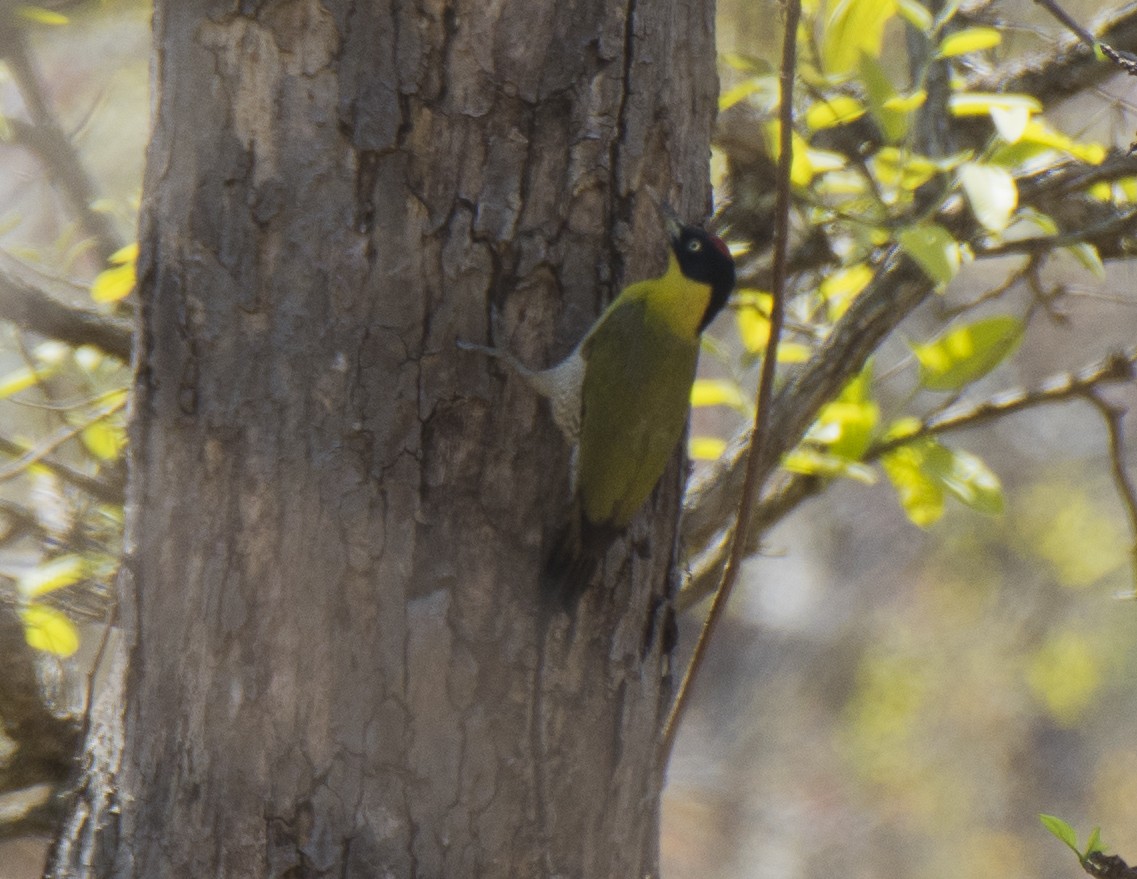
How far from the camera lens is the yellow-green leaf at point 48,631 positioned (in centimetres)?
303

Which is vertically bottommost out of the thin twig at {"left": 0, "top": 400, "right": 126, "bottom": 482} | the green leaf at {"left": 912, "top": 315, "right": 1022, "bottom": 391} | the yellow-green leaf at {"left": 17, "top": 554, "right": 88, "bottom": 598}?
the yellow-green leaf at {"left": 17, "top": 554, "right": 88, "bottom": 598}

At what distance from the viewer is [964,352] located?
2.98 metres

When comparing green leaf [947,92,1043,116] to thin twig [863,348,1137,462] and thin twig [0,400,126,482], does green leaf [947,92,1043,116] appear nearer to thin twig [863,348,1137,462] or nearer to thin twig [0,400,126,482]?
thin twig [863,348,1137,462]

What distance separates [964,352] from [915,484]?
15.8 inches

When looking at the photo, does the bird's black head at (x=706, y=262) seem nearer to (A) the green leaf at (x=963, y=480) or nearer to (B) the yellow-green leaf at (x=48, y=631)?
(A) the green leaf at (x=963, y=480)

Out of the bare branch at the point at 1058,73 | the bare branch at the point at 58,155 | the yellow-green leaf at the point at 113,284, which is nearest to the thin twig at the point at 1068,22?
the bare branch at the point at 1058,73

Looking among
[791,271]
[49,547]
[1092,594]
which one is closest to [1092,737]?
[1092,594]

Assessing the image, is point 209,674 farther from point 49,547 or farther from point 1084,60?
point 1084,60

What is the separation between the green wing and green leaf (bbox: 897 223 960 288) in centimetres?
55

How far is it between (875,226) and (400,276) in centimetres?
141

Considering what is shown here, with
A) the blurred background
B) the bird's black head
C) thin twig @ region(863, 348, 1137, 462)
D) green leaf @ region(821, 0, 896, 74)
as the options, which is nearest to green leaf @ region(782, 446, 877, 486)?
thin twig @ region(863, 348, 1137, 462)

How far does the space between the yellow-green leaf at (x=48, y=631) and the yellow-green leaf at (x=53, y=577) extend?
1.9 inches

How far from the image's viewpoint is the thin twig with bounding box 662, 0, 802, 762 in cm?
167

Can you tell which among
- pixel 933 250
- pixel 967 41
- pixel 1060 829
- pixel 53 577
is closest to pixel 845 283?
pixel 967 41
